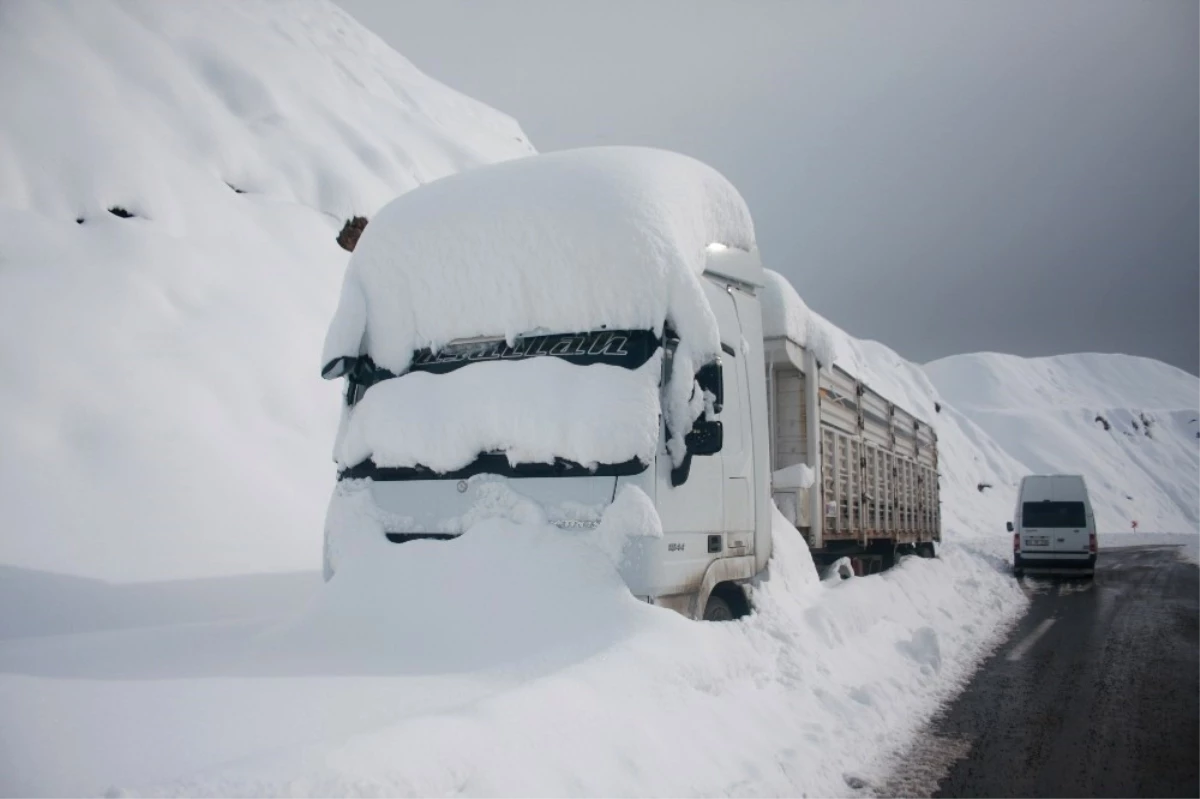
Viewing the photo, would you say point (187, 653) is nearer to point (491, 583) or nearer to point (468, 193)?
point (491, 583)

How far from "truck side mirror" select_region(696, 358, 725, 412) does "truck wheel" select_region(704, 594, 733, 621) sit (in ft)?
4.16

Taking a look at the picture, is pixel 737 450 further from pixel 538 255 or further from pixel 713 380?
pixel 538 255

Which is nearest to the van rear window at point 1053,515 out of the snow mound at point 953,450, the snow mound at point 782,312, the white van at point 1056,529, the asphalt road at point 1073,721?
the white van at point 1056,529

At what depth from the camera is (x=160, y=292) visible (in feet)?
53.1

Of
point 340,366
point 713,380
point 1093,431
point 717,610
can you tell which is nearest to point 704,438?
point 713,380

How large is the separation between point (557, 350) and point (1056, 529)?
17844 mm

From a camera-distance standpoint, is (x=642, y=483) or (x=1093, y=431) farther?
(x=1093, y=431)

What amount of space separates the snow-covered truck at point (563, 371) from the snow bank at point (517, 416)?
0.01m

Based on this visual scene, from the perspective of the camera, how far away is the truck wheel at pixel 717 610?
5952 mm

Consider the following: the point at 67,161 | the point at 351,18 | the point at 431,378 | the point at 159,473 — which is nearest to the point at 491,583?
the point at 431,378

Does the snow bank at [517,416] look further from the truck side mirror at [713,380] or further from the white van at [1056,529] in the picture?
the white van at [1056,529]

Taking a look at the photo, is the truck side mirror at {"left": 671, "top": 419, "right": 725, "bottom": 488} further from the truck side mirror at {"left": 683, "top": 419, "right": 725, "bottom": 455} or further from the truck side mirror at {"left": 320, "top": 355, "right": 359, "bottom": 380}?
the truck side mirror at {"left": 320, "top": 355, "right": 359, "bottom": 380}

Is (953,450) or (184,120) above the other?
(184,120)

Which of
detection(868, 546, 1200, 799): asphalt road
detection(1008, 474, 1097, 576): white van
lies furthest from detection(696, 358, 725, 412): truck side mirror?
detection(1008, 474, 1097, 576): white van
